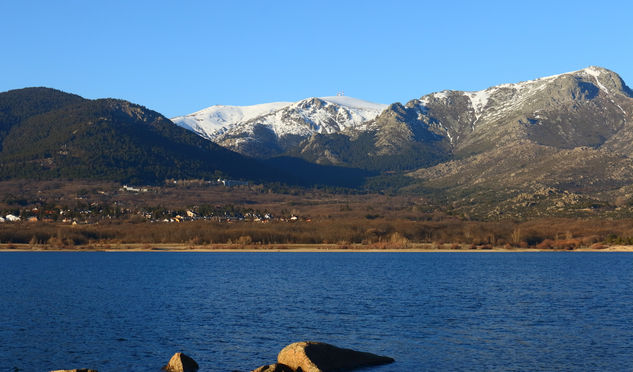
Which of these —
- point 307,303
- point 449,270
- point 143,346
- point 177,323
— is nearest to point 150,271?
point 449,270

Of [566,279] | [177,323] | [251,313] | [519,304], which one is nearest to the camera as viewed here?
[177,323]

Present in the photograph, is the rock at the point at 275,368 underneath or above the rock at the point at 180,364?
above

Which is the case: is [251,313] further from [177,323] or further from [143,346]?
[143,346]

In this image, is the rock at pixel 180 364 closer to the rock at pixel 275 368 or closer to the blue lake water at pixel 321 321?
the blue lake water at pixel 321 321

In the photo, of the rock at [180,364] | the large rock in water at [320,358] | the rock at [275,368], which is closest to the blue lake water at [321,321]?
the rock at [180,364]

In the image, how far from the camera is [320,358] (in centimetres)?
5341

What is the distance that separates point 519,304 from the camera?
314 ft

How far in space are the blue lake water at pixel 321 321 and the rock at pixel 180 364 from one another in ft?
5.68

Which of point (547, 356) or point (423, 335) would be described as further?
point (423, 335)

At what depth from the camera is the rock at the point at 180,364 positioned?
5381 cm

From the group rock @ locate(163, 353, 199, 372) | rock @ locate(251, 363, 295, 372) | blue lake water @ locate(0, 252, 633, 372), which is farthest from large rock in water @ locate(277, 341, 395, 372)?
rock @ locate(163, 353, 199, 372)

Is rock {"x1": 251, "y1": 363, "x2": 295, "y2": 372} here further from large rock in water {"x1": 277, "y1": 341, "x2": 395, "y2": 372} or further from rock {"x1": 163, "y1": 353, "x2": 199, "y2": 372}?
rock {"x1": 163, "y1": 353, "x2": 199, "y2": 372}

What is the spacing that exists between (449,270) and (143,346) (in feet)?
372

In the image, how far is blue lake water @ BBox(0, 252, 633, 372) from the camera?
5950 centimetres
